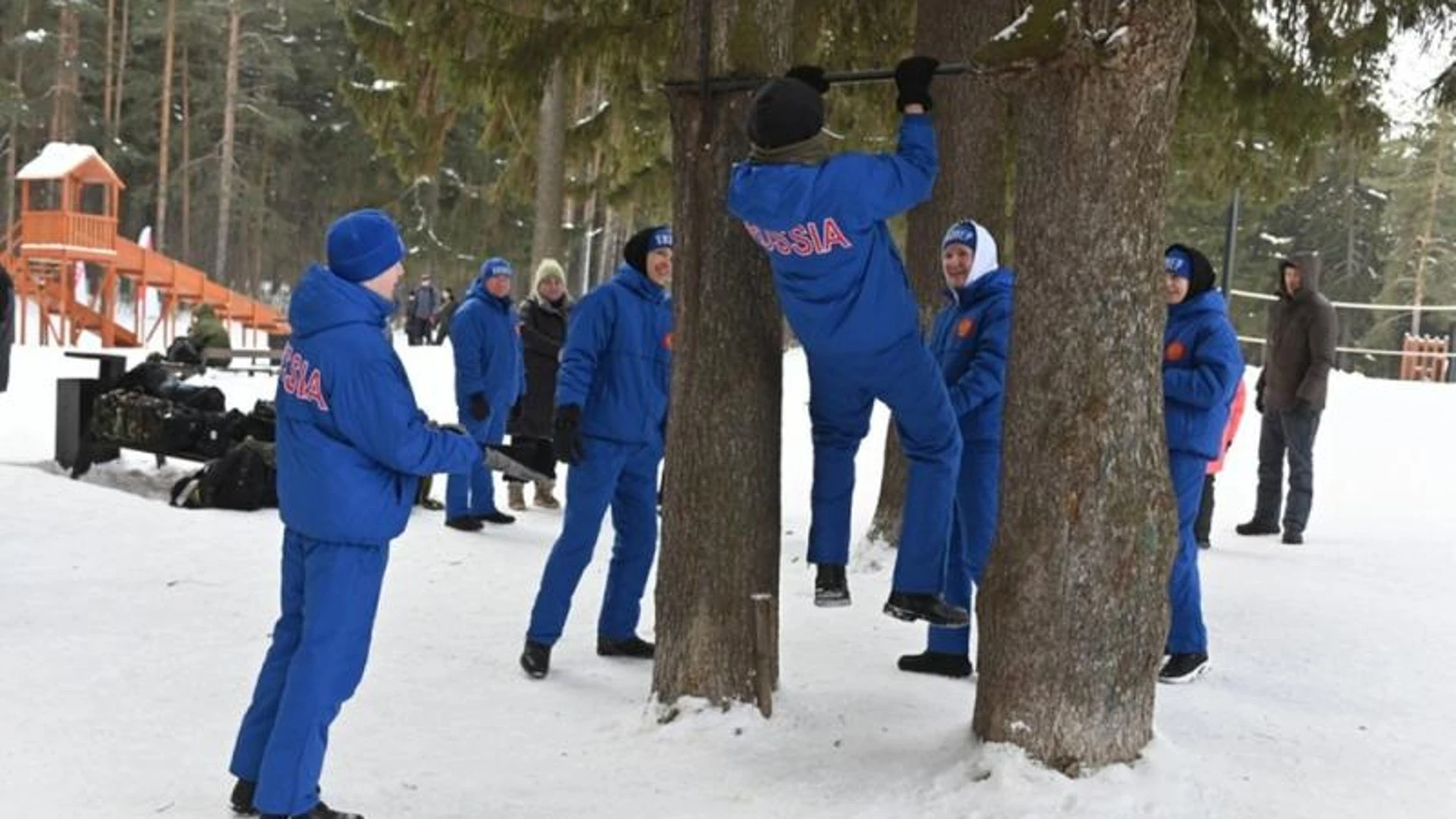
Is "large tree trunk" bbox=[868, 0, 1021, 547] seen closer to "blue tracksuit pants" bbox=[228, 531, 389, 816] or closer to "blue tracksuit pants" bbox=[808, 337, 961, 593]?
"blue tracksuit pants" bbox=[808, 337, 961, 593]

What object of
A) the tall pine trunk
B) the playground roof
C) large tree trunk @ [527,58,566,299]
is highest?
the tall pine trunk

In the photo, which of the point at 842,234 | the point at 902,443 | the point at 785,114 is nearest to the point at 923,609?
the point at 902,443

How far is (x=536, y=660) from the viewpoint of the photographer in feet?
18.4

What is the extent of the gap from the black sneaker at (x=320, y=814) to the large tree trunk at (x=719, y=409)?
132 cm

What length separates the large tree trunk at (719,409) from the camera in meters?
4.89

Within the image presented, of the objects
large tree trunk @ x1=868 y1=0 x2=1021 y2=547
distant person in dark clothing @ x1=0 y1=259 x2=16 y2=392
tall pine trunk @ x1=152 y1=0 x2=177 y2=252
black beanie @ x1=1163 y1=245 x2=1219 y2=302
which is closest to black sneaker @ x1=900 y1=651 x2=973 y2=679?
black beanie @ x1=1163 y1=245 x2=1219 y2=302

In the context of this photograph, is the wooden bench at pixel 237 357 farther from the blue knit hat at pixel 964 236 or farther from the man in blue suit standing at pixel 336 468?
the man in blue suit standing at pixel 336 468

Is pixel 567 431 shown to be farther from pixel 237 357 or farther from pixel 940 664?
pixel 237 357

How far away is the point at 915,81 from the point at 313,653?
2.50m

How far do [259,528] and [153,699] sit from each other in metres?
3.63

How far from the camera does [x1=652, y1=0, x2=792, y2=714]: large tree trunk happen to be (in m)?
4.89

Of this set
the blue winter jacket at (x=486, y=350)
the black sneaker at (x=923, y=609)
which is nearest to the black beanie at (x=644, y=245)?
the black sneaker at (x=923, y=609)

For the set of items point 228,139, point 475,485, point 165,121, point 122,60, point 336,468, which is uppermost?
point 122,60

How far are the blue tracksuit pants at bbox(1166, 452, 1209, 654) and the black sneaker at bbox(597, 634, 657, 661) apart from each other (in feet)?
7.37
